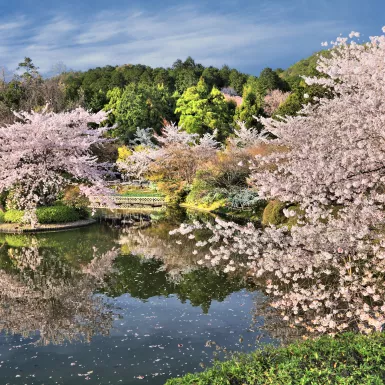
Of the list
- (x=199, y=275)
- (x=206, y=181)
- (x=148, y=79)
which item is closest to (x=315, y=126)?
(x=199, y=275)

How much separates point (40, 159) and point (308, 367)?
2158 centimetres

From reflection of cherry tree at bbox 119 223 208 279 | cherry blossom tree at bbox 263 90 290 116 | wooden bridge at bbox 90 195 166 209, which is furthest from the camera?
cherry blossom tree at bbox 263 90 290 116

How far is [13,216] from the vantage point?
24672 mm

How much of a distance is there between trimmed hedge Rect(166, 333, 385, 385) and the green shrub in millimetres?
20535

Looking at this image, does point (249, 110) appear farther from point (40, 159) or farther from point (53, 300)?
point (53, 300)

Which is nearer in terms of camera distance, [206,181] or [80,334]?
[80,334]

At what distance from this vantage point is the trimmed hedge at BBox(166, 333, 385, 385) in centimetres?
530

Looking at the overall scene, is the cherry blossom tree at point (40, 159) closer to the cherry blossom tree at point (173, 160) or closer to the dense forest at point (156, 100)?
the cherry blossom tree at point (173, 160)

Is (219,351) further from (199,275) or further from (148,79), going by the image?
(148,79)

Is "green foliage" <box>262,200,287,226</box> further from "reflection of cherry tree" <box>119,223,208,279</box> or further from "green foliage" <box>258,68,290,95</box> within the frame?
"green foliage" <box>258,68,290,95</box>

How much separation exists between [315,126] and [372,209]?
6517 mm

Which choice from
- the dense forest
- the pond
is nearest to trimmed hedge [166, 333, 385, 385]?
the pond

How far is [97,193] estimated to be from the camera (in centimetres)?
2541

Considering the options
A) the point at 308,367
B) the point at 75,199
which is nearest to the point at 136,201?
the point at 75,199
